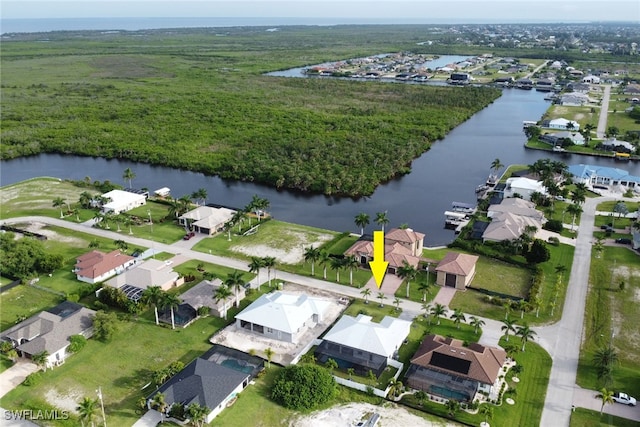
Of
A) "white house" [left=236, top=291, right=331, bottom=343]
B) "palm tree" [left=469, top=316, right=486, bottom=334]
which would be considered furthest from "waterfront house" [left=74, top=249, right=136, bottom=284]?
"palm tree" [left=469, top=316, right=486, bottom=334]

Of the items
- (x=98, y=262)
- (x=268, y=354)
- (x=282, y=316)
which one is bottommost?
(x=268, y=354)

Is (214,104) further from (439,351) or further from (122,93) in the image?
(439,351)

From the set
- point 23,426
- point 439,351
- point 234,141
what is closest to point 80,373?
point 23,426

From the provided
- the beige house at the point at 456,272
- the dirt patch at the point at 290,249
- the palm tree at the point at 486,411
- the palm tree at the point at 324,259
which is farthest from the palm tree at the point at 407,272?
the palm tree at the point at 486,411

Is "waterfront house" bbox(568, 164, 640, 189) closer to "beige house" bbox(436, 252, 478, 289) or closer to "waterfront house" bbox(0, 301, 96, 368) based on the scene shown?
"beige house" bbox(436, 252, 478, 289)

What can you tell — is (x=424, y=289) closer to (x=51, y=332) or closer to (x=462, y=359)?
(x=462, y=359)

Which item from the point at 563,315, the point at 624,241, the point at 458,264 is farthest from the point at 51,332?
the point at 624,241
